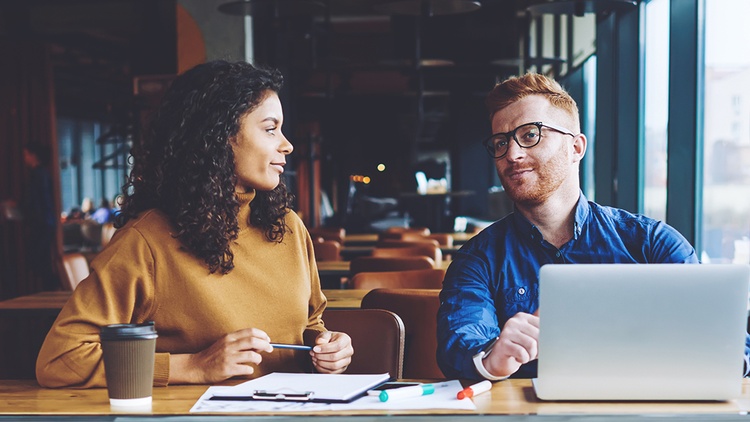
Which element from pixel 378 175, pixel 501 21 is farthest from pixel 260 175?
pixel 378 175

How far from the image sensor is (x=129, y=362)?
4.91ft

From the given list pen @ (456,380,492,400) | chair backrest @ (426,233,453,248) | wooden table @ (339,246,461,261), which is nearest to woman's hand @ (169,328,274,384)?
pen @ (456,380,492,400)

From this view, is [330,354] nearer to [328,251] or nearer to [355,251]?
[328,251]

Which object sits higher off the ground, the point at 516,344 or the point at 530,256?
the point at 530,256

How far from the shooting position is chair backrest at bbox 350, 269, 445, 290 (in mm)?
3838

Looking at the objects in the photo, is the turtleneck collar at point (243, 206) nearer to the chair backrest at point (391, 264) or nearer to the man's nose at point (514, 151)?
the man's nose at point (514, 151)

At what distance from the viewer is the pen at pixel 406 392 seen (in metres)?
1.56

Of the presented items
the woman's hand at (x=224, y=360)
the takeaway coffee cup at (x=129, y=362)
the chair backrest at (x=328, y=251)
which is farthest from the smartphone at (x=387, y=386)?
the chair backrest at (x=328, y=251)

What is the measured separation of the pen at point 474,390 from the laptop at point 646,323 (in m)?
0.19

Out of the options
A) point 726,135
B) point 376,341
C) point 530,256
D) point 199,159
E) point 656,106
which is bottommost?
point 376,341

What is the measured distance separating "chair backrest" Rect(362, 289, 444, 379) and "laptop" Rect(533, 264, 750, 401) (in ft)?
3.85

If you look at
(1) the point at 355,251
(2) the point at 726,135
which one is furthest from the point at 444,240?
(2) the point at 726,135

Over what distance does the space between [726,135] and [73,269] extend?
352 centimetres

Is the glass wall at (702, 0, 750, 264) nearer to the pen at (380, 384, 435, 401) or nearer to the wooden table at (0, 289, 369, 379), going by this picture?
the wooden table at (0, 289, 369, 379)
